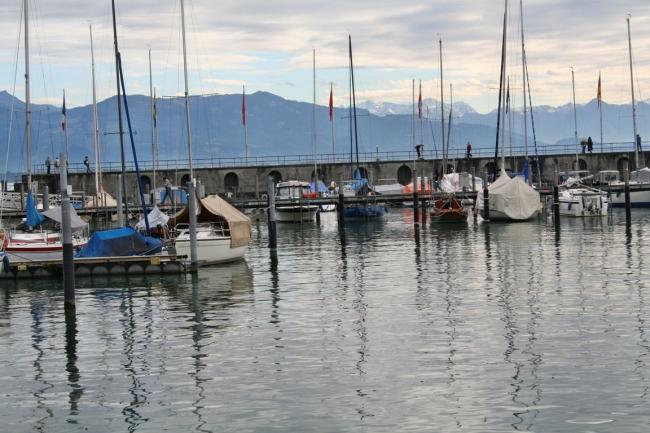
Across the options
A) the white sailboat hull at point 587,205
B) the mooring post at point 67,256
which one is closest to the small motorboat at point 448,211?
the white sailboat hull at point 587,205

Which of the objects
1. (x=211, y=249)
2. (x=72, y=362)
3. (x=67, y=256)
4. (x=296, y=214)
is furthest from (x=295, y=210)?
(x=72, y=362)

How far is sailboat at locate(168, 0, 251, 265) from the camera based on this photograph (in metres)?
46.0

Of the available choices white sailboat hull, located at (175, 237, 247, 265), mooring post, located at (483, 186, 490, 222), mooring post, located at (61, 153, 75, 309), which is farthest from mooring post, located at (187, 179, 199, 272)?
mooring post, located at (483, 186, 490, 222)

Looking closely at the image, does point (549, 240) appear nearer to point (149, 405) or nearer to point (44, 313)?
point (44, 313)

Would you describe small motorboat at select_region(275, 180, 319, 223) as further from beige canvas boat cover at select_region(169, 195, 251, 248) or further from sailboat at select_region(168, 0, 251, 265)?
sailboat at select_region(168, 0, 251, 265)

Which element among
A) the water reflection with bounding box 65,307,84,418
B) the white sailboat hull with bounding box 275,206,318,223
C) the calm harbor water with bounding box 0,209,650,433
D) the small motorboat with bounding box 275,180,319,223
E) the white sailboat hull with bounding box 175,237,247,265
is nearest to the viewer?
the calm harbor water with bounding box 0,209,650,433

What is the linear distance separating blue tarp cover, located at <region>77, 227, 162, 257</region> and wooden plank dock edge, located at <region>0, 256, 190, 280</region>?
76cm

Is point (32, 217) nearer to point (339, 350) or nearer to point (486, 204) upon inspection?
point (339, 350)

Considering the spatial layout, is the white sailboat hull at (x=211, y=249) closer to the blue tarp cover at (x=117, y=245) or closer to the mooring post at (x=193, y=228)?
the blue tarp cover at (x=117, y=245)

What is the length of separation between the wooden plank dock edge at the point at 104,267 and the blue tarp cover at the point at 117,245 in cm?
76

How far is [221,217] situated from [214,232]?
0.68 meters

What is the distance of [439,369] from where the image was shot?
78.8 feet

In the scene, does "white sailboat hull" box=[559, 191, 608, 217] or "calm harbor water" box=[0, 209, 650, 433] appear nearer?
"calm harbor water" box=[0, 209, 650, 433]

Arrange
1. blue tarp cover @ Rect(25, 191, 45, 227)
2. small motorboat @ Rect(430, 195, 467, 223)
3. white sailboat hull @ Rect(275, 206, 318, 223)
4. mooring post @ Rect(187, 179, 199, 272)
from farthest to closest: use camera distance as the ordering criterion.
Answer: white sailboat hull @ Rect(275, 206, 318, 223)
small motorboat @ Rect(430, 195, 467, 223)
blue tarp cover @ Rect(25, 191, 45, 227)
mooring post @ Rect(187, 179, 199, 272)
